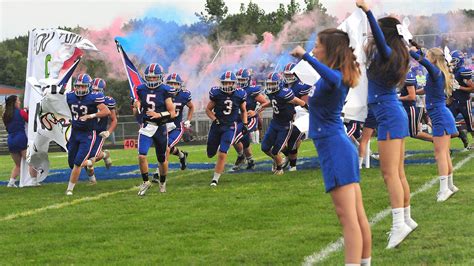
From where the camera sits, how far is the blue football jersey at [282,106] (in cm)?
1202

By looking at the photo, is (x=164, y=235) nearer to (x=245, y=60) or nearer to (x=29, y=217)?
(x=29, y=217)

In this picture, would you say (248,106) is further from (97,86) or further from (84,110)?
(84,110)

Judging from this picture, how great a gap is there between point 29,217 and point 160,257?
3.10 m

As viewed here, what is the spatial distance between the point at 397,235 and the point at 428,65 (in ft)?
6.12

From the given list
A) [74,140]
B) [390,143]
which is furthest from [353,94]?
[74,140]

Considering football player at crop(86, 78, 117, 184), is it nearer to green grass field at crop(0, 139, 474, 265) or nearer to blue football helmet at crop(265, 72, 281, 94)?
green grass field at crop(0, 139, 474, 265)

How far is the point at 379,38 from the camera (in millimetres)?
5270

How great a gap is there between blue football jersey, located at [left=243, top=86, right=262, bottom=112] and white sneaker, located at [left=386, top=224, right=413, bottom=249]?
7570mm

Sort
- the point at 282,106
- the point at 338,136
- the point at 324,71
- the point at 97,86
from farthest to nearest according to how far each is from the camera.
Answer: the point at 282,106, the point at 97,86, the point at 338,136, the point at 324,71

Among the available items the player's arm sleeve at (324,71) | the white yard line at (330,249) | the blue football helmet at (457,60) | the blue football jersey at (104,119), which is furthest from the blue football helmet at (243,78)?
the player's arm sleeve at (324,71)

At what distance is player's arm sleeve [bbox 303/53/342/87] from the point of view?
13.5 ft

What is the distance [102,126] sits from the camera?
11.6 metres

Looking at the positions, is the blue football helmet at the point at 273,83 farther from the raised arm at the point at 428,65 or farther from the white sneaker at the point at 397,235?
the white sneaker at the point at 397,235

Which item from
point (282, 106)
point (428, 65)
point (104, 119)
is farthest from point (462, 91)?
point (428, 65)
